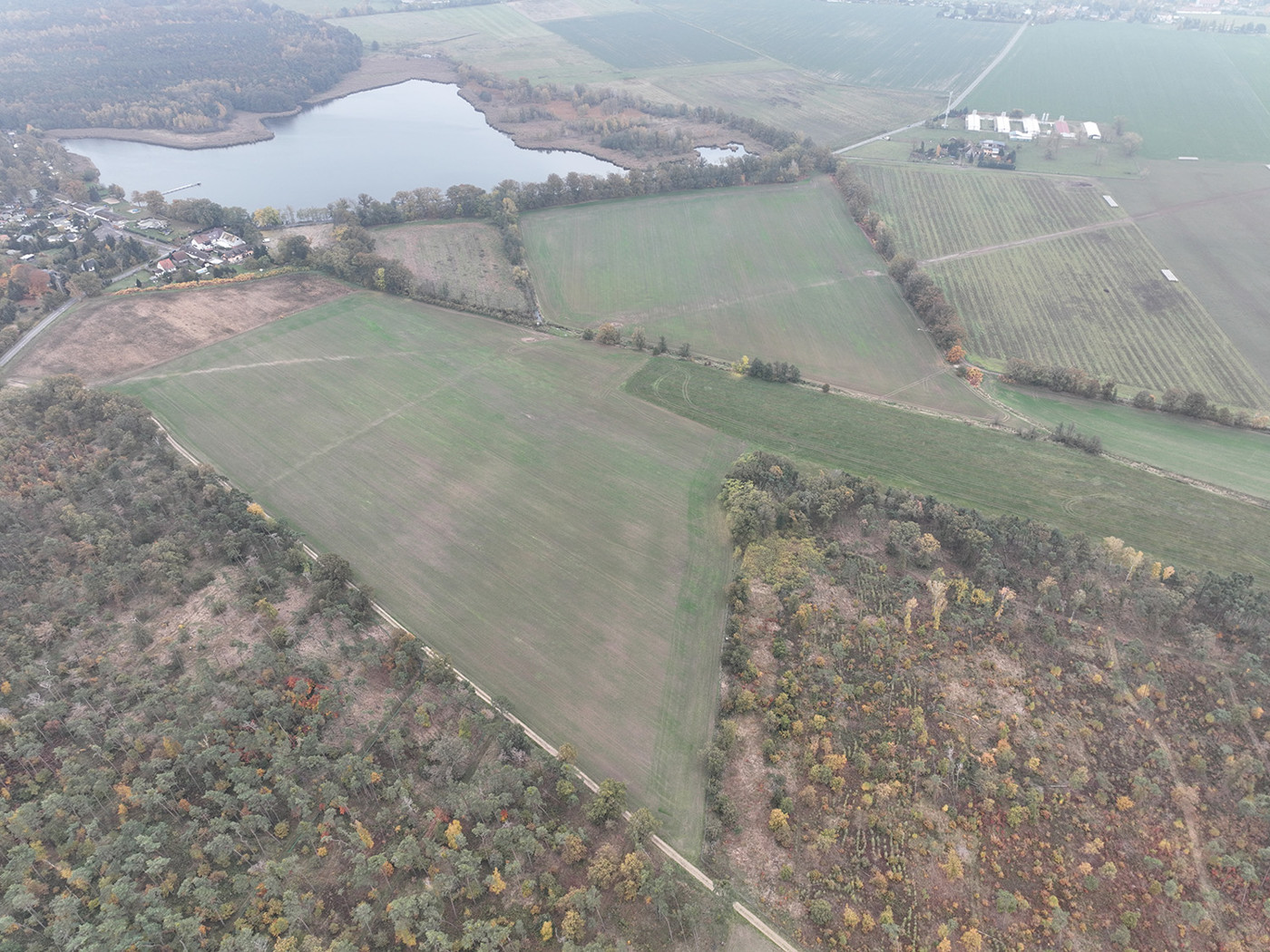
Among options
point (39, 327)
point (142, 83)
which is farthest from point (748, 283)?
point (142, 83)

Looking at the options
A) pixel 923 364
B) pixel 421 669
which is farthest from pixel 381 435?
pixel 923 364

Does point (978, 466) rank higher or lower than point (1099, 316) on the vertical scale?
lower

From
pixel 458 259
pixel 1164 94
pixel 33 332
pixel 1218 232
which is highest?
pixel 1164 94

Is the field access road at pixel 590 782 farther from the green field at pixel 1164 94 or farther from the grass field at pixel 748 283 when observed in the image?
the green field at pixel 1164 94

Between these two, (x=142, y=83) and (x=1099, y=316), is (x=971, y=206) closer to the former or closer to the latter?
(x=1099, y=316)

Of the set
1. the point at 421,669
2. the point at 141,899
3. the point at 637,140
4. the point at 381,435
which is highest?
the point at 637,140

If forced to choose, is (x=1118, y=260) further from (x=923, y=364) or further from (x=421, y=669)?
(x=421, y=669)
